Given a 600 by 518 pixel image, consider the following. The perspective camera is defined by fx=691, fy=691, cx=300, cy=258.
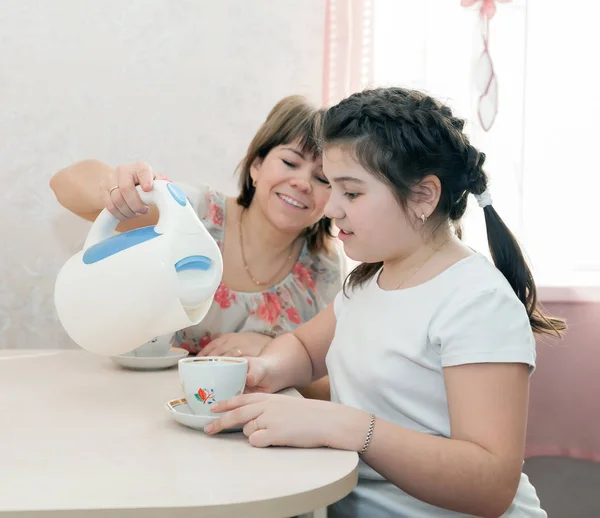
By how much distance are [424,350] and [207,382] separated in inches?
10.2

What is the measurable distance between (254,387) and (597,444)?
Answer: 1129 mm

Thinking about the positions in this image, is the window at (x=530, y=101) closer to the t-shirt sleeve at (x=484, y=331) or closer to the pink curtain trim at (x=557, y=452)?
the pink curtain trim at (x=557, y=452)

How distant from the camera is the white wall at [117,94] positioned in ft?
5.85

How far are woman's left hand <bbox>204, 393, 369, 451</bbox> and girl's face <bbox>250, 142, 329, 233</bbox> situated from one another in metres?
0.69

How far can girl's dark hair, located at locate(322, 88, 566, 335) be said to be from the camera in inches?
34.8

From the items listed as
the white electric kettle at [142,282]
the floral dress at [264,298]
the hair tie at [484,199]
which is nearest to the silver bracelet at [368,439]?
the white electric kettle at [142,282]

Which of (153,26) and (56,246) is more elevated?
(153,26)

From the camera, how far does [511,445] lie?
0.73 metres

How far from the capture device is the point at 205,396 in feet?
2.47

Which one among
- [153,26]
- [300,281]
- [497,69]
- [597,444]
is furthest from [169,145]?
[597,444]

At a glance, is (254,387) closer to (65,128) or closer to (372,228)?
(372,228)

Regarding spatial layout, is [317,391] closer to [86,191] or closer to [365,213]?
[365,213]

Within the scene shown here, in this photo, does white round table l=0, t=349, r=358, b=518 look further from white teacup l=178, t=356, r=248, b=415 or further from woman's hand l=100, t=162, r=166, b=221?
woman's hand l=100, t=162, r=166, b=221

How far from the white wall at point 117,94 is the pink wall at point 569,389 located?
0.87 meters
